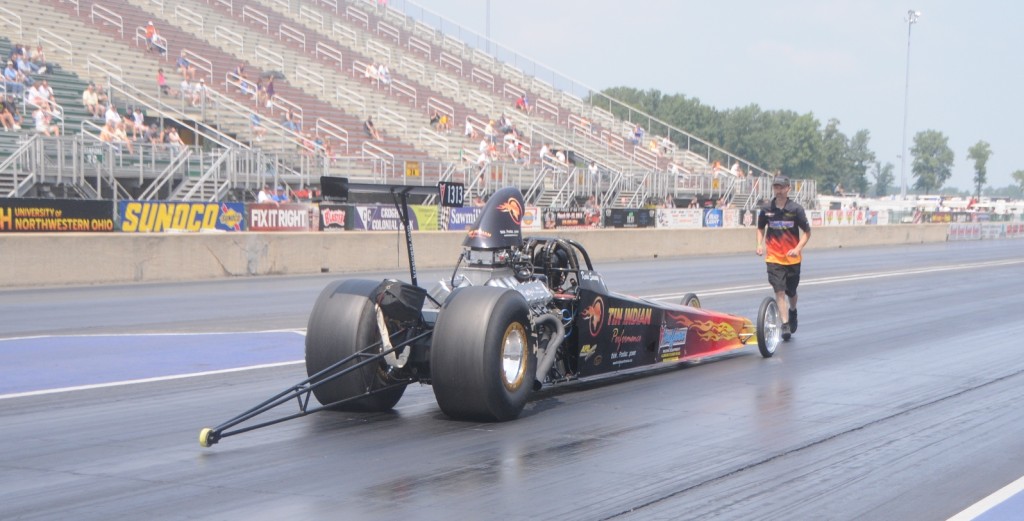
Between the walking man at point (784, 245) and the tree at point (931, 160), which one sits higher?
the tree at point (931, 160)

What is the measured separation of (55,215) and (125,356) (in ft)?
38.6

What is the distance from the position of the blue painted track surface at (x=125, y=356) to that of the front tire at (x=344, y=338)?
2.95 metres

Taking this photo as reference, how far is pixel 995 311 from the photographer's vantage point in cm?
1844

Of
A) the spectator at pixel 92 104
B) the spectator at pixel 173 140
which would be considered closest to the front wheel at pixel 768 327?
the spectator at pixel 173 140

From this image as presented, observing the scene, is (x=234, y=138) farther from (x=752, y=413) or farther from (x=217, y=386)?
(x=752, y=413)

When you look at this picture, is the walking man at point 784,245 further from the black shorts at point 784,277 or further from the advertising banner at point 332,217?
the advertising banner at point 332,217

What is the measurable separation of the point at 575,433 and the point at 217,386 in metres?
3.77

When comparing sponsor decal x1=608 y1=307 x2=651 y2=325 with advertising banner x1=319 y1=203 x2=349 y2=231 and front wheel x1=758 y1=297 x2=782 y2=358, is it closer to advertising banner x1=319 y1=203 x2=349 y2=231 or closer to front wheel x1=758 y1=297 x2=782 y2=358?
front wheel x1=758 y1=297 x2=782 y2=358

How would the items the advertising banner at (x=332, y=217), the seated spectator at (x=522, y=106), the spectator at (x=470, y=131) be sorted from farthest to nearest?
the seated spectator at (x=522, y=106), the spectator at (x=470, y=131), the advertising banner at (x=332, y=217)

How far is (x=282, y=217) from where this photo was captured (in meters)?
28.2

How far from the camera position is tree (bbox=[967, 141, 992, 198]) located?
491ft

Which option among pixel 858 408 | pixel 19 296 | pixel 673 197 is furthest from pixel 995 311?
pixel 673 197

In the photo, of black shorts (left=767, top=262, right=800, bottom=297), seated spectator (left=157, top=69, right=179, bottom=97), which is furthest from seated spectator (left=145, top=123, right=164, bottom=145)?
black shorts (left=767, top=262, right=800, bottom=297)

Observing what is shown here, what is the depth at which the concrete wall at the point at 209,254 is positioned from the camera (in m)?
21.4
